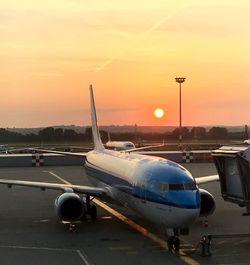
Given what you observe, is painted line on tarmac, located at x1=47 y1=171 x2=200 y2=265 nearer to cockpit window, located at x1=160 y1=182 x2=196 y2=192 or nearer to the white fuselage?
the white fuselage

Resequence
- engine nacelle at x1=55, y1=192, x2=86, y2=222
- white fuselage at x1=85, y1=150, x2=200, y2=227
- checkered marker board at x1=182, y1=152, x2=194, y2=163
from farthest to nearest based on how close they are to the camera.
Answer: checkered marker board at x1=182, y1=152, x2=194, y2=163, engine nacelle at x1=55, y1=192, x2=86, y2=222, white fuselage at x1=85, y1=150, x2=200, y2=227

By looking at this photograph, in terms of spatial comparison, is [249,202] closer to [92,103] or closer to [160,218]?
[160,218]

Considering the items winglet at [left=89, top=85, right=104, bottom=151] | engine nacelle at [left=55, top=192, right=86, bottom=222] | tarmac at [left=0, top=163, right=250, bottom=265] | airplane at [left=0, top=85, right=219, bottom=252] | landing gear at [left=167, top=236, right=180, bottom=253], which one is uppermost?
winglet at [left=89, top=85, right=104, bottom=151]

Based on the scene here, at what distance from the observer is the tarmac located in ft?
49.3

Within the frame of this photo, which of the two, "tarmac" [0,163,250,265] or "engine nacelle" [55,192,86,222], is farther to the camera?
"engine nacelle" [55,192,86,222]

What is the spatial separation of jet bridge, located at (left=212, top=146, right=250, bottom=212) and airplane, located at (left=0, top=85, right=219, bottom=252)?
1.11 m

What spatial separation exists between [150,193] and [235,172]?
3.42 metres

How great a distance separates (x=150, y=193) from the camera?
16328 millimetres

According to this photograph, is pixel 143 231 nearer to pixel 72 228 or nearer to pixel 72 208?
pixel 72 228

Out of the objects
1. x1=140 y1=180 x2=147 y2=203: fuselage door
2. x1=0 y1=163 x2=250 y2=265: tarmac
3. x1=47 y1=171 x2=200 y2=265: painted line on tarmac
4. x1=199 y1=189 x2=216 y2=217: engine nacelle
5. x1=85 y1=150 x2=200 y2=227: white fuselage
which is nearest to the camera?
x1=47 y1=171 x2=200 y2=265: painted line on tarmac

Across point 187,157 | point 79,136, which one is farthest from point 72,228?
point 79,136

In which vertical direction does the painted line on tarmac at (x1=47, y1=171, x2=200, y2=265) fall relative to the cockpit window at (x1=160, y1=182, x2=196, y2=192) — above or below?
below

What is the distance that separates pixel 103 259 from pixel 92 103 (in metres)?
17.7

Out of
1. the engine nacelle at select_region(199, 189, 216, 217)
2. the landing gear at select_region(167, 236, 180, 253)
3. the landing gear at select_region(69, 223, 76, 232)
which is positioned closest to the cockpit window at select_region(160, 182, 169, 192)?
the landing gear at select_region(167, 236, 180, 253)
